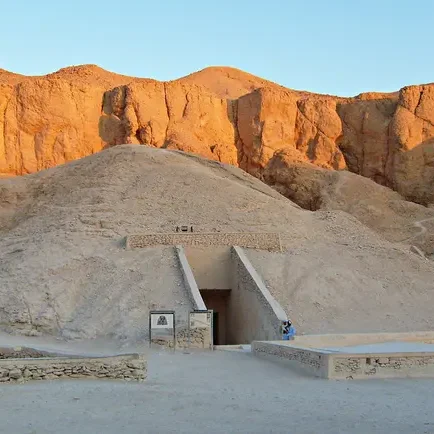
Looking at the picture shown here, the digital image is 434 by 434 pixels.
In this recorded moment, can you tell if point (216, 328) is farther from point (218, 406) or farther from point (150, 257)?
point (218, 406)

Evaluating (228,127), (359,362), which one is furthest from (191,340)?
(228,127)

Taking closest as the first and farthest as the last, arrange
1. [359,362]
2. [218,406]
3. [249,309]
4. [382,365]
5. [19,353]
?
1. [218,406]
2. [359,362]
3. [382,365]
4. [19,353]
5. [249,309]

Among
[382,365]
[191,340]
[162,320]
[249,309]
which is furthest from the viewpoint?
[249,309]

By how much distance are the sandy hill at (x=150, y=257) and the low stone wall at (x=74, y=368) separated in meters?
6.47

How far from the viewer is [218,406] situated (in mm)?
9398

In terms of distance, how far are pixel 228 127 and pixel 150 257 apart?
80.5ft

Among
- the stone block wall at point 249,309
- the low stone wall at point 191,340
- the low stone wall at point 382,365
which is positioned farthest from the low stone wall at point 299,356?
the stone block wall at point 249,309

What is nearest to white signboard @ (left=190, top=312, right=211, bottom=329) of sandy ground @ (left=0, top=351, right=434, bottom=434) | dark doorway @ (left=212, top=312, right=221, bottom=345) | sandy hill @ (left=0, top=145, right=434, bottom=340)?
sandy hill @ (left=0, top=145, right=434, bottom=340)

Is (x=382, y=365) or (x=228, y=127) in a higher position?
(x=228, y=127)

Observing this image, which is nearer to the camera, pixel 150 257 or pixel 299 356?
pixel 299 356

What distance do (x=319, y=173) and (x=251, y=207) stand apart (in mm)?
16317

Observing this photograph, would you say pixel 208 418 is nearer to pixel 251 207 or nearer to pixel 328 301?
pixel 328 301

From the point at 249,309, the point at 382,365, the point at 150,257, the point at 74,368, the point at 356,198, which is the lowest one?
the point at 382,365

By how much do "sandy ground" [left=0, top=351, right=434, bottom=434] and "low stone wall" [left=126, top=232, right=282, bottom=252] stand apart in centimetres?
1013
